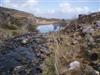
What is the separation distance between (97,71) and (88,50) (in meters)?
1.01

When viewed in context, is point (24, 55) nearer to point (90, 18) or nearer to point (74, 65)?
point (74, 65)

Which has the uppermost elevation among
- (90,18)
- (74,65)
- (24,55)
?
(90,18)

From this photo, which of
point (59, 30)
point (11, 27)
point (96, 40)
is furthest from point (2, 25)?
point (96, 40)


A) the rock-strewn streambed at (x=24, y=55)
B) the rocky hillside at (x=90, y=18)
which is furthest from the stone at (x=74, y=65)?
the rocky hillside at (x=90, y=18)

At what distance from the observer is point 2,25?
27.0 m

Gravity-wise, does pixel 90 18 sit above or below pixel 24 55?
above

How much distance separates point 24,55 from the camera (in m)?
7.85

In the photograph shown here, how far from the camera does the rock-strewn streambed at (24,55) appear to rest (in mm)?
7238

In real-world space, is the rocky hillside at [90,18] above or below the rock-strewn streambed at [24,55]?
above

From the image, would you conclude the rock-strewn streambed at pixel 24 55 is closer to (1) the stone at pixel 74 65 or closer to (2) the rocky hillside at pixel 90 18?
(1) the stone at pixel 74 65

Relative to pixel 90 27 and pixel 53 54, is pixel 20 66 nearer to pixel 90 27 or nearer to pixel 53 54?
pixel 53 54

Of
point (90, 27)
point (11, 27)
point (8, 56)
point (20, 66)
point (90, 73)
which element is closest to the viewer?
point (90, 73)

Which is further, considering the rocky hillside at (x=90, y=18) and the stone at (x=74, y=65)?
the rocky hillside at (x=90, y=18)

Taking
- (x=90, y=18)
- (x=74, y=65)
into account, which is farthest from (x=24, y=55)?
(x=90, y=18)
